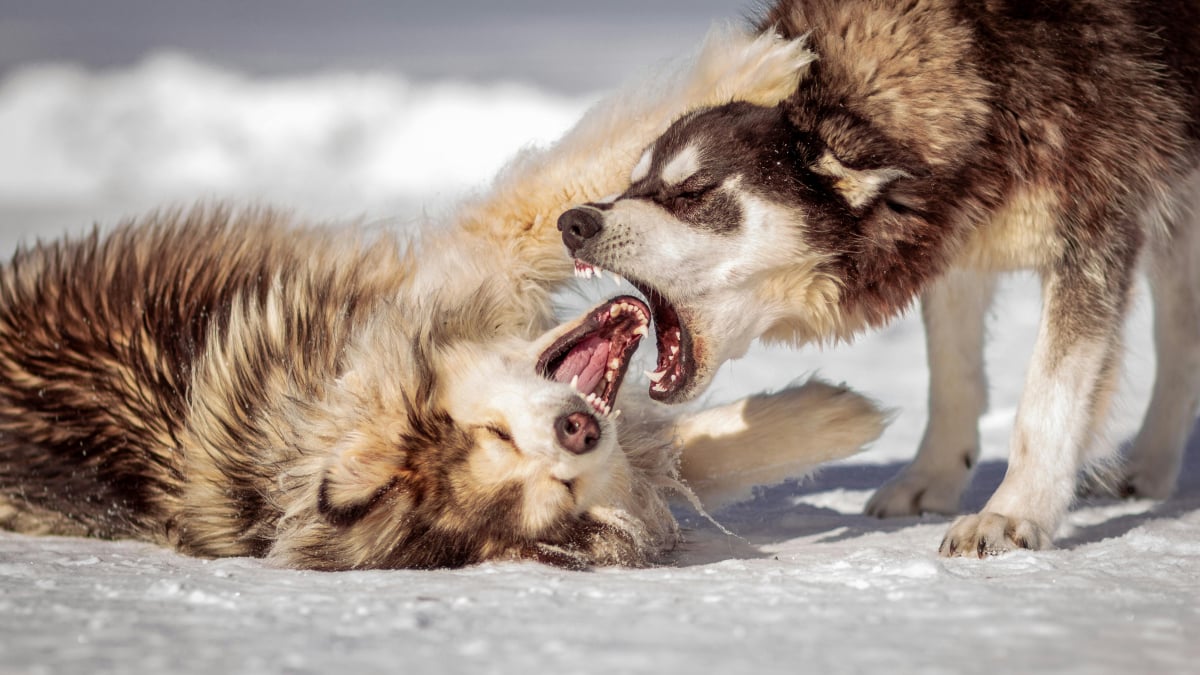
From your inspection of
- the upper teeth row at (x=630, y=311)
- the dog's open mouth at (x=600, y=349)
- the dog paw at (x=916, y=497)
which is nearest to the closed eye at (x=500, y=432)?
the dog's open mouth at (x=600, y=349)

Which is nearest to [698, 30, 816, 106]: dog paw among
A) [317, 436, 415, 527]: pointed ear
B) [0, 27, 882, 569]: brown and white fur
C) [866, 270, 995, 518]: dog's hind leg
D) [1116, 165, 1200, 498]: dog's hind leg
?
[0, 27, 882, 569]: brown and white fur

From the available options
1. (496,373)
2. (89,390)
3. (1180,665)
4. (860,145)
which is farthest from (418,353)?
(1180,665)

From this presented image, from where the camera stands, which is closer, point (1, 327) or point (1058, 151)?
point (1058, 151)

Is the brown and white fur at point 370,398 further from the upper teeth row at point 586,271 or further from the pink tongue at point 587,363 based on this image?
the upper teeth row at point 586,271

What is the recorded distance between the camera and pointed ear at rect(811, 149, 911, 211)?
3.09 m

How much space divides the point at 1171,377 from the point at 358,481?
9.33 feet

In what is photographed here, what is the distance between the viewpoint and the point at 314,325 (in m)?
3.35

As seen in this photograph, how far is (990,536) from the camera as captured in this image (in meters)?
2.96

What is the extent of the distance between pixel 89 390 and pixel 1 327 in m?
0.47

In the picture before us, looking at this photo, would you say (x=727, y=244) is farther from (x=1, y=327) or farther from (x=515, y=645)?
(x=1, y=327)

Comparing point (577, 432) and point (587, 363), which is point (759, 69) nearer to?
point (587, 363)

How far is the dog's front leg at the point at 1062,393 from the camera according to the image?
3.10 metres

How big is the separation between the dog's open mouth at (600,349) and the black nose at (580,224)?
179 millimetres

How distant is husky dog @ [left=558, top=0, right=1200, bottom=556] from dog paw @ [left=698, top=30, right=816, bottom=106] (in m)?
0.04
